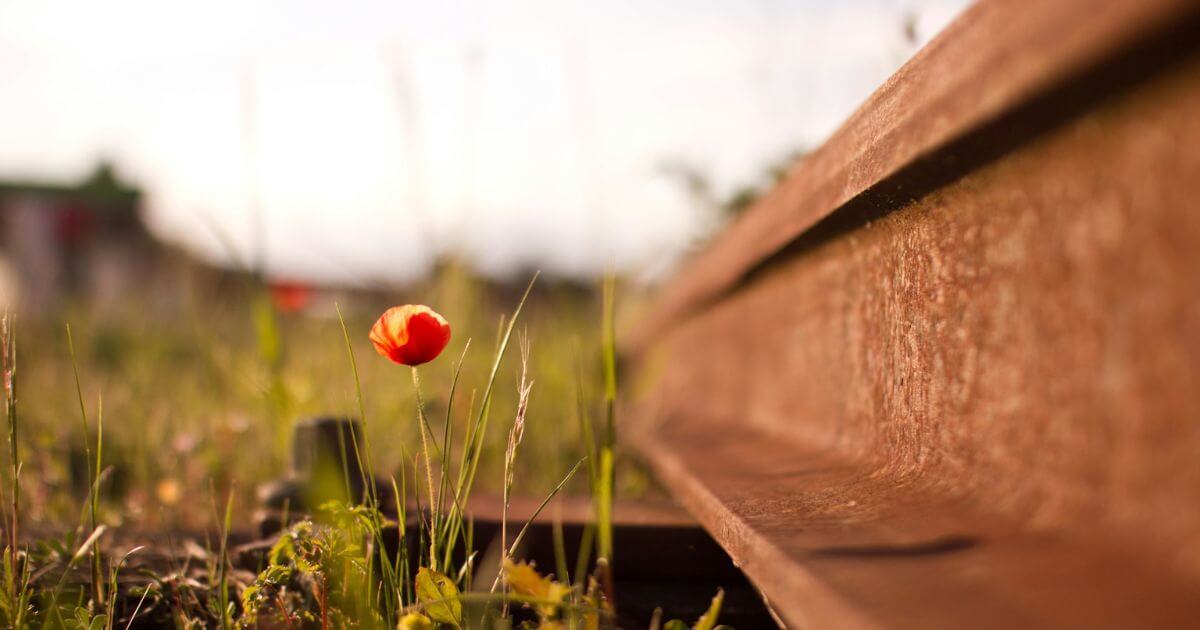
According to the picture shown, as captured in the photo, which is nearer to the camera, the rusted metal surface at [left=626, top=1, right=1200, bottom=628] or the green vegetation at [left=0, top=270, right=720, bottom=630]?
the rusted metal surface at [left=626, top=1, right=1200, bottom=628]

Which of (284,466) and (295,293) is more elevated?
(295,293)

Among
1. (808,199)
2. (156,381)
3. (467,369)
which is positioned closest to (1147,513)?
(808,199)

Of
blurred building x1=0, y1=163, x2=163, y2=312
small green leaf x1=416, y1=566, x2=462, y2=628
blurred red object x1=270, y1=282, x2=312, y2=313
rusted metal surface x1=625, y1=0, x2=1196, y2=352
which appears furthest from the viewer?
blurred building x1=0, y1=163, x2=163, y2=312

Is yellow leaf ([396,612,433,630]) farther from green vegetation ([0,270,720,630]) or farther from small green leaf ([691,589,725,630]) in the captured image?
small green leaf ([691,589,725,630])

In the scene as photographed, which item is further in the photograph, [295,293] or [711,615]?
[295,293]

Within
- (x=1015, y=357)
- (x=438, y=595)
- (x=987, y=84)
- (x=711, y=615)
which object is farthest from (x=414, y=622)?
(x=987, y=84)

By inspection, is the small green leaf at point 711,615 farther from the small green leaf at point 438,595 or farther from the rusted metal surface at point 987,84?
the rusted metal surface at point 987,84

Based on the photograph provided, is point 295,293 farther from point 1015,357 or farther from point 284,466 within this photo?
point 1015,357

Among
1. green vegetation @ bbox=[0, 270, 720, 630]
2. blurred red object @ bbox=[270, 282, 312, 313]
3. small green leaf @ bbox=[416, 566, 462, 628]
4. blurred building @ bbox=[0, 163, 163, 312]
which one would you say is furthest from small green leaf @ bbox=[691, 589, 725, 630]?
blurred building @ bbox=[0, 163, 163, 312]
